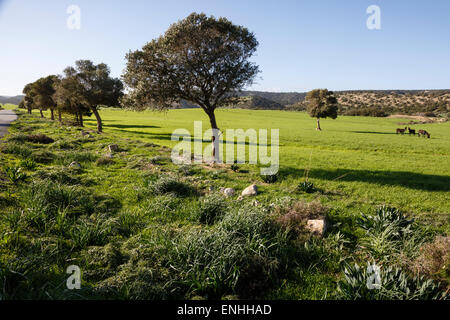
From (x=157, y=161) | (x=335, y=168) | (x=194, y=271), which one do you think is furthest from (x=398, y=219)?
(x=157, y=161)

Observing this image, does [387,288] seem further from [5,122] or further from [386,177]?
[5,122]

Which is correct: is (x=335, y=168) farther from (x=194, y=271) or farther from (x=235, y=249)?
(x=194, y=271)

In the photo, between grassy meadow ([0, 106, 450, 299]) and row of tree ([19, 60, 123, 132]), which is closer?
grassy meadow ([0, 106, 450, 299])

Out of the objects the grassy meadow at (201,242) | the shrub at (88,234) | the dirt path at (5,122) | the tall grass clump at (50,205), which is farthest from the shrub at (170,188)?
the dirt path at (5,122)

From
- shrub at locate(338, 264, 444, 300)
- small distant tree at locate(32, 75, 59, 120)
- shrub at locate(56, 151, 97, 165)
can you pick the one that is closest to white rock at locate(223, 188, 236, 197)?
shrub at locate(338, 264, 444, 300)

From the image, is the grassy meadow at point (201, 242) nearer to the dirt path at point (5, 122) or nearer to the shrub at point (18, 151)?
the shrub at point (18, 151)

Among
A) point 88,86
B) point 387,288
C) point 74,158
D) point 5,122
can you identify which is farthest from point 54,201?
point 5,122

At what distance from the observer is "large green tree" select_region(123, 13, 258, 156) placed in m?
15.6

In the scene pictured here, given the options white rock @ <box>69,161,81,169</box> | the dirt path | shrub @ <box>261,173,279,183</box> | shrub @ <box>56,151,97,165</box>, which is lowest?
shrub @ <box>261,173,279,183</box>

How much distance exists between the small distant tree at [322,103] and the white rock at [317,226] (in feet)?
172

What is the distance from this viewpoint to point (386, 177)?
15.3 m

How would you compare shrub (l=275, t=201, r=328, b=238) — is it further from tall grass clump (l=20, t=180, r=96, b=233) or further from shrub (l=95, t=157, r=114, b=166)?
shrub (l=95, t=157, r=114, b=166)

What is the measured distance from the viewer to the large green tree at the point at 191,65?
15.6m

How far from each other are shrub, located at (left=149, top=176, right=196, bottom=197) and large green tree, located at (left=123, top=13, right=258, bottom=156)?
869 cm
